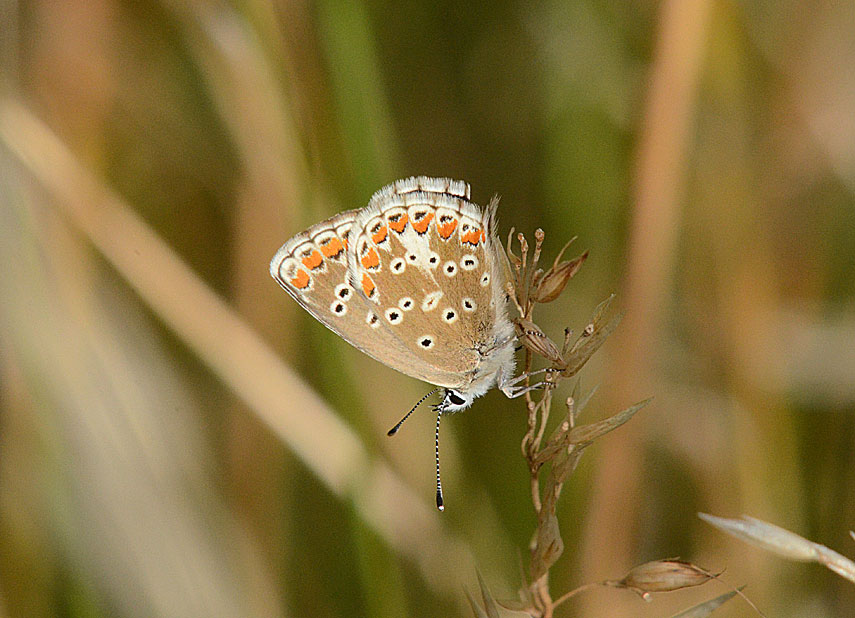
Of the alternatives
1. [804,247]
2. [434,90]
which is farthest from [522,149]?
[804,247]

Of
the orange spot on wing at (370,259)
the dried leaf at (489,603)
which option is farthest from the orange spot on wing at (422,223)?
the dried leaf at (489,603)

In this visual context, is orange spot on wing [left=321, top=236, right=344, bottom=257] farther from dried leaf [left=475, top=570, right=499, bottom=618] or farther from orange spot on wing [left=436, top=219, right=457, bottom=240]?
dried leaf [left=475, top=570, right=499, bottom=618]

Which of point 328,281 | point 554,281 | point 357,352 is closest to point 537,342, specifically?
point 554,281

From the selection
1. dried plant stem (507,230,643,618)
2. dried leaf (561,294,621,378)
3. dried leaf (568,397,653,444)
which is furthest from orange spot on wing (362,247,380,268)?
dried leaf (568,397,653,444)

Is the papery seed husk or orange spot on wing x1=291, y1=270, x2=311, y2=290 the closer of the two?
the papery seed husk

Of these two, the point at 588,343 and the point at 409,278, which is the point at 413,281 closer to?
the point at 409,278

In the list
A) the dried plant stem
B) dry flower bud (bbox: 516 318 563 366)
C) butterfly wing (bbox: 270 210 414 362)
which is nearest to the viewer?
the dried plant stem
